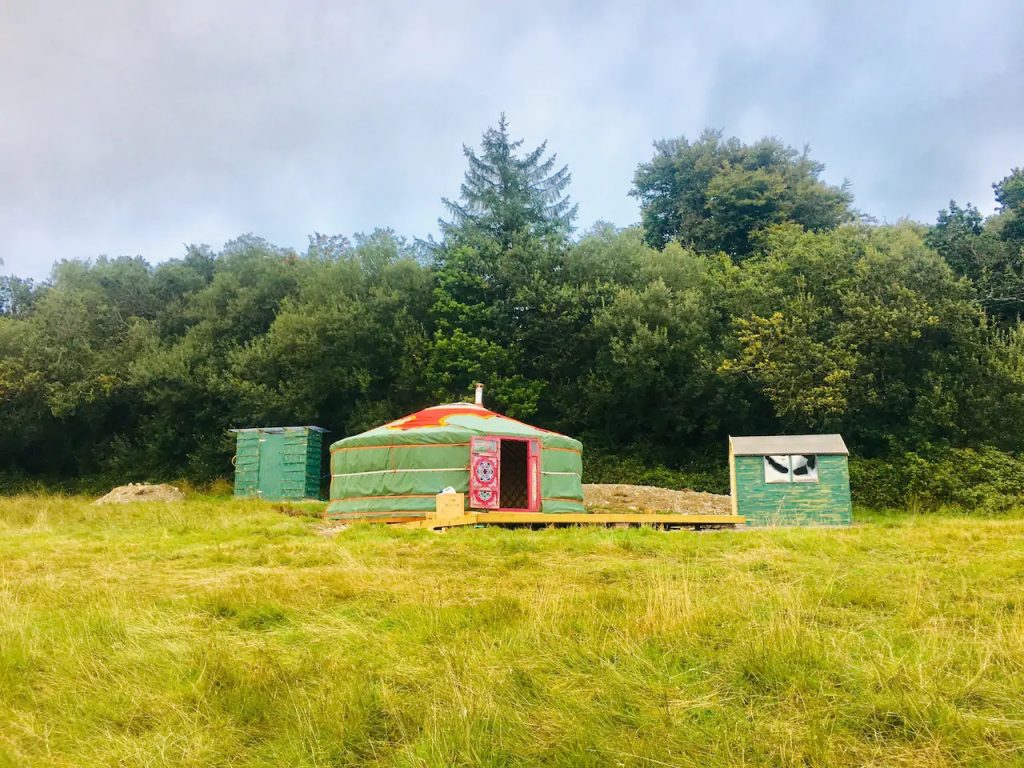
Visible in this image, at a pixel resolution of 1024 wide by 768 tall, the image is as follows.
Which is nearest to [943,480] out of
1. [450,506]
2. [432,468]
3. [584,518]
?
[584,518]

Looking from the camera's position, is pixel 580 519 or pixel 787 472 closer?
pixel 580 519

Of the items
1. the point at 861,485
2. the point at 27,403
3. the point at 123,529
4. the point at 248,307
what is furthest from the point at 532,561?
the point at 27,403

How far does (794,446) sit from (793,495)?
61 centimetres

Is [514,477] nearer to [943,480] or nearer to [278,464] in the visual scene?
[278,464]

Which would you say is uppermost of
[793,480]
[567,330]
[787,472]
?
[567,330]

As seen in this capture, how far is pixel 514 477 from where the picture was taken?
12.8 m

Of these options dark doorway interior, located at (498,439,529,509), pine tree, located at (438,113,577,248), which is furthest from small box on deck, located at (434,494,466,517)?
pine tree, located at (438,113,577,248)

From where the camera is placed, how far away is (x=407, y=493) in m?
10.3

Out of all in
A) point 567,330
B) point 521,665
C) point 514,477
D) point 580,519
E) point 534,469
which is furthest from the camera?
point 567,330

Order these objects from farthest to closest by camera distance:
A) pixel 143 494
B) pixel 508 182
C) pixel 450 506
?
pixel 508 182 < pixel 143 494 < pixel 450 506

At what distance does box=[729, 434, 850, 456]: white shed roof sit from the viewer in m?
9.94

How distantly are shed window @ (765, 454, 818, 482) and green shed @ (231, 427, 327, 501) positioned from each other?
9027 millimetres

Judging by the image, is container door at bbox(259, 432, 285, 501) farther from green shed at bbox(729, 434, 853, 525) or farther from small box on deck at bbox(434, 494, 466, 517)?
green shed at bbox(729, 434, 853, 525)

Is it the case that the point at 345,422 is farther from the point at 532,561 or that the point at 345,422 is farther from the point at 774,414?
the point at 532,561
